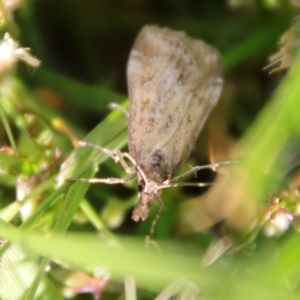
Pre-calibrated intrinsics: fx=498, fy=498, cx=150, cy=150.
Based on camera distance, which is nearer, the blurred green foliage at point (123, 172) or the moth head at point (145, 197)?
the blurred green foliage at point (123, 172)

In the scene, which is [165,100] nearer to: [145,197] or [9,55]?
[145,197]

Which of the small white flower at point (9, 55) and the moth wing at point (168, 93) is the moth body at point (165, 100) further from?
the small white flower at point (9, 55)

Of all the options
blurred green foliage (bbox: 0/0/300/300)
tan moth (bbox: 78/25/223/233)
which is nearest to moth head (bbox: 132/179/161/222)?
tan moth (bbox: 78/25/223/233)

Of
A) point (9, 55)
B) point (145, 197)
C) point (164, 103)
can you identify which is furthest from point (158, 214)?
point (9, 55)

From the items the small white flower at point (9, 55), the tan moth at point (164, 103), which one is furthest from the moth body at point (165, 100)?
the small white flower at point (9, 55)

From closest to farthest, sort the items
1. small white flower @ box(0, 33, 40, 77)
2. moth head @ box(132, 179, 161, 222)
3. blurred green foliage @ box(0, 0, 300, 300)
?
blurred green foliage @ box(0, 0, 300, 300)
small white flower @ box(0, 33, 40, 77)
moth head @ box(132, 179, 161, 222)

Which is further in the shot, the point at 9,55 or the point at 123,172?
the point at 123,172

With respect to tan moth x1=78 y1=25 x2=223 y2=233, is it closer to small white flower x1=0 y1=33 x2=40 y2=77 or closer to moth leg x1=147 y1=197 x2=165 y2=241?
moth leg x1=147 y1=197 x2=165 y2=241

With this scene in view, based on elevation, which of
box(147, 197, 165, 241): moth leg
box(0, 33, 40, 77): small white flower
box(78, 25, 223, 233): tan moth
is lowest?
box(147, 197, 165, 241): moth leg

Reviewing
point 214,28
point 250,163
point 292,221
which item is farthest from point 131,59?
point 250,163
